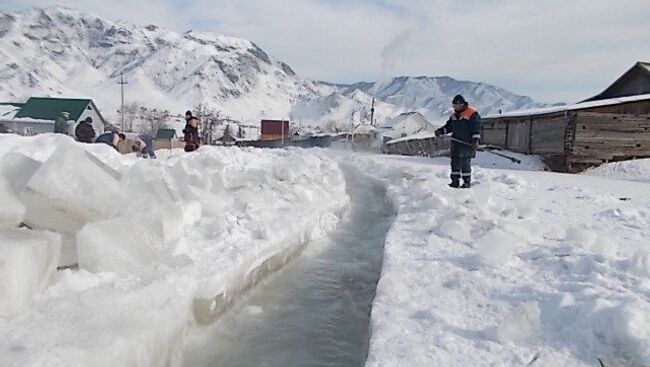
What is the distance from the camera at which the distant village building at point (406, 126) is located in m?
64.7

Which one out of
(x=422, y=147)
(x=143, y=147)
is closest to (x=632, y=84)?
(x=422, y=147)

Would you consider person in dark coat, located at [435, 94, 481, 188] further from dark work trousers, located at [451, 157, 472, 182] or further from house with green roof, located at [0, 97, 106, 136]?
house with green roof, located at [0, 97, 106, 136]

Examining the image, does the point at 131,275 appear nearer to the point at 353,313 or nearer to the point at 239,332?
the point at 239,332

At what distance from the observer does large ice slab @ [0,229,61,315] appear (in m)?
2.88

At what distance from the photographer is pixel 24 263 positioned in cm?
300

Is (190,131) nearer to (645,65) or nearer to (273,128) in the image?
(645,65)

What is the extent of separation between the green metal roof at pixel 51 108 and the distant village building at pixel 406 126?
35813mm

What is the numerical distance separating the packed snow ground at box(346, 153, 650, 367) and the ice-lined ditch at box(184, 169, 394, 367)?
56cm

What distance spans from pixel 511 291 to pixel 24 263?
11.0 feet

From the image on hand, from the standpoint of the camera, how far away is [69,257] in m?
3.71

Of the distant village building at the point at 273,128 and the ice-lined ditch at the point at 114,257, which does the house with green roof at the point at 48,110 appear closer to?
the distant village building at the point at 273,128

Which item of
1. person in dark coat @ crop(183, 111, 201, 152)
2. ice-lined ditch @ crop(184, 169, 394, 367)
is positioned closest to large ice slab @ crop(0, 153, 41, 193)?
ice-lined ditch @ crop(184, 169, 394, 367)

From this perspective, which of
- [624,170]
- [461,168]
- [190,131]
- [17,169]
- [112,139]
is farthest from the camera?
[624,170]

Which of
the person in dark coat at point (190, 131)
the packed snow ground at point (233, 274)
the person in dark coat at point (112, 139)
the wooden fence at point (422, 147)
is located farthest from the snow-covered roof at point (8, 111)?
the packed snow ground at point (233, 274)
